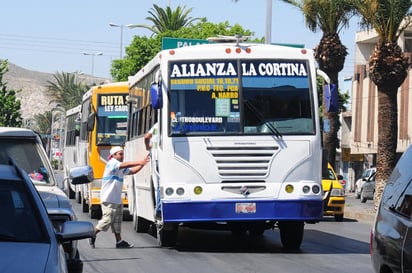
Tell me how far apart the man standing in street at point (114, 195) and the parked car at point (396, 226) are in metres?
9.19

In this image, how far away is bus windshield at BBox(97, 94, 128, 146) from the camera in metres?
26.9

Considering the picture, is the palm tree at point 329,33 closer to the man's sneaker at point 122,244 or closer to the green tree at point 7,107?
the man's sneaker at point 122,244

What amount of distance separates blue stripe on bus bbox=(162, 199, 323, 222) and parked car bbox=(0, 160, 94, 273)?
27.9 feet

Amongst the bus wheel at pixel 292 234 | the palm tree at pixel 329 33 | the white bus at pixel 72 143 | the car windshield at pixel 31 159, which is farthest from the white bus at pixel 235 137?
the palm tree at pixel 329 33

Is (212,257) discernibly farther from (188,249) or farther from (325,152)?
(325,152)

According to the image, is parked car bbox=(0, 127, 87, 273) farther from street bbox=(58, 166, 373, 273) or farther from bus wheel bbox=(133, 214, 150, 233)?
bus wheel bbox=(133, 214, 150, 233)

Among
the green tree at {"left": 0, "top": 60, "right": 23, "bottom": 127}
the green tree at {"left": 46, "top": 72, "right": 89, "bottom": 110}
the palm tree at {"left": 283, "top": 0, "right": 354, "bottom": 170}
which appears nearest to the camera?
Answer: the palm tree at {"left": 283, "top": 0, "right": 354, "bottom": 170}

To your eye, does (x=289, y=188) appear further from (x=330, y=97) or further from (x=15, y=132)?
(x=15, y=132)

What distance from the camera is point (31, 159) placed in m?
10.9

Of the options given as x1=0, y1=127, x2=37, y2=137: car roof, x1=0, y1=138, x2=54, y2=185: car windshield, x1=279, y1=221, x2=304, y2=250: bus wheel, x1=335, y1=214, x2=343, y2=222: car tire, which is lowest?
x1=335, y1=214, x2=343, y2=222: car tire

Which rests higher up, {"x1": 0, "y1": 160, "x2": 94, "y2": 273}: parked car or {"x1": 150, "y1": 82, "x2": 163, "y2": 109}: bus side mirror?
{"x1": 150, "y1": 82, "x2": 163, "y2": 109}: bus side mirror

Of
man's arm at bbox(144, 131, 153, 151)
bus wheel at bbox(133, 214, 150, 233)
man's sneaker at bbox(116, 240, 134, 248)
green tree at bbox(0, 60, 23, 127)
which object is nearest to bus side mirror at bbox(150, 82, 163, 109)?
man's arm at bbox(144, 131, 153, 151)

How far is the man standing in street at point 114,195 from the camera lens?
57.2 feet

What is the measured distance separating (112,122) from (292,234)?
10485mm
